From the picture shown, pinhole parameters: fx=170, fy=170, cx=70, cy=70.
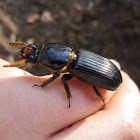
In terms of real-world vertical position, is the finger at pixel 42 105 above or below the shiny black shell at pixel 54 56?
below

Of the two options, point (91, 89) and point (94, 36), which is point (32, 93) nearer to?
point (91, 89)

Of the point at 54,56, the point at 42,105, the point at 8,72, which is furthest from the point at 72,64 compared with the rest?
the point at 8,72

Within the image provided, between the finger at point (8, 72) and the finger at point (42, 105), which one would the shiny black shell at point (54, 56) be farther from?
the finger at point (8, 72)

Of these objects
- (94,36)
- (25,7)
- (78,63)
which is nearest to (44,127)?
(78,63)

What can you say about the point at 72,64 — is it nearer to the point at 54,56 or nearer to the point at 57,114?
the point at 54,56

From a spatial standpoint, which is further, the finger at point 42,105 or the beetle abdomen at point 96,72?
the beetle abdomen at point 96,72

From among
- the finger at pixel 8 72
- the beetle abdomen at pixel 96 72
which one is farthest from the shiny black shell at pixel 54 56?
the finger at pixel 8 72

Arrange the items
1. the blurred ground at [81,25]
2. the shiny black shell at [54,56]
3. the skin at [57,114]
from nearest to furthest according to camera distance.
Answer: the skin at [57,114] → the shiny black shell at [54,56] → the blurred ground at [81,25]

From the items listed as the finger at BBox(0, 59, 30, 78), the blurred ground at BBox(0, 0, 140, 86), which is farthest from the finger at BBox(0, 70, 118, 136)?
the blurred ground at BBox(0, 0, 140, 86)
